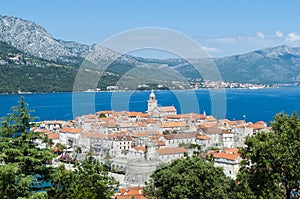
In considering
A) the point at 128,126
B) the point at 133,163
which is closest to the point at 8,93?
the point at 128,126

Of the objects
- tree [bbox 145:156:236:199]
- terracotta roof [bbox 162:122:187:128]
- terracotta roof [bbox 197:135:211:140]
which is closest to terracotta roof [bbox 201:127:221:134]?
terracotta roof [bbox 197:135:211:140]

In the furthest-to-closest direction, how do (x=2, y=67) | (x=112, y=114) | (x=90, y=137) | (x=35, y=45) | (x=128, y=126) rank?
1. (x=35, y=45)
2. (x=2, y=67)
3. (x=112, y=114)
4. (x=128, y=126)
5. (x=90, y=137)

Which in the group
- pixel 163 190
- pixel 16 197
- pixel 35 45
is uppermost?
pixel 35 45

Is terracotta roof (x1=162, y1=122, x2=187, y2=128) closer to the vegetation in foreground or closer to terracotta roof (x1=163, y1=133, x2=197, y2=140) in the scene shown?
terracotta roof (x1=163, y1=133, x2=197, y2=140)

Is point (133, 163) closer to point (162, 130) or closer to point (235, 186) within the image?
point (235, 186)

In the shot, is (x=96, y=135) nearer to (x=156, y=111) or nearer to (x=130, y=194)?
(x=156, y=111)

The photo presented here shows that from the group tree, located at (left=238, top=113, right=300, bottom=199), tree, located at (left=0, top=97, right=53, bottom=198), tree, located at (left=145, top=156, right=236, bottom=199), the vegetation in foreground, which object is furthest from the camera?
tree, located at (left=145, top=156, right=236, bottom=199)

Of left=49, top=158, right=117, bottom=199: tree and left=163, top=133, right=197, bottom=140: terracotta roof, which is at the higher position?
left=49, top=158, right=117, bottom=199: tree
